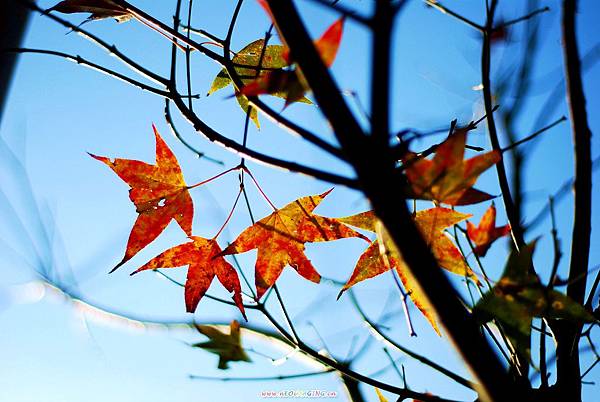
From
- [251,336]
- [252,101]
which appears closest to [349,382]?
[251,336]

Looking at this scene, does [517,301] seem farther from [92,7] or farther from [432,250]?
[92,7]

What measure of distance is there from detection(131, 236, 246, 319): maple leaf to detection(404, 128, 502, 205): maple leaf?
0.25 m

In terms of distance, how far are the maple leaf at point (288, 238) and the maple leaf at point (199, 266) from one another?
35 mm

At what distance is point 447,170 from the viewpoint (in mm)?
328

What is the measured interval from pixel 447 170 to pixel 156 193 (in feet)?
1.11

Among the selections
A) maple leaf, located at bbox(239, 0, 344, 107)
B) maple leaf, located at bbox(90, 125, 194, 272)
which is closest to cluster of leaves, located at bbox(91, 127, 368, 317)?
maple leaf, located at bbox(90, 125, 194, 272)

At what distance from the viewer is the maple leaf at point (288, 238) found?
504 mm

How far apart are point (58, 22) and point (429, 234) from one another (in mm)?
394

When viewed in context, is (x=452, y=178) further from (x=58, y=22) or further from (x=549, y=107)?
(x=58, y=22)

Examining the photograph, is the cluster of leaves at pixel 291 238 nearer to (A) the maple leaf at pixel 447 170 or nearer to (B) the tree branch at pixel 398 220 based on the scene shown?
(A) the maple leaf at pixel 447 170

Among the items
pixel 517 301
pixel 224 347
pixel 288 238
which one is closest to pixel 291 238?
pixel 288 238

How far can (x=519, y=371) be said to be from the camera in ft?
1.57

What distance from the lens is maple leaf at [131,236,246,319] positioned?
0.51 m

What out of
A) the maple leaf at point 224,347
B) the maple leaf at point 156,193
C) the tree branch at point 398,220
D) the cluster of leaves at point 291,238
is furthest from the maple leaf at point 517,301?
the maple leaf at point 156,193
